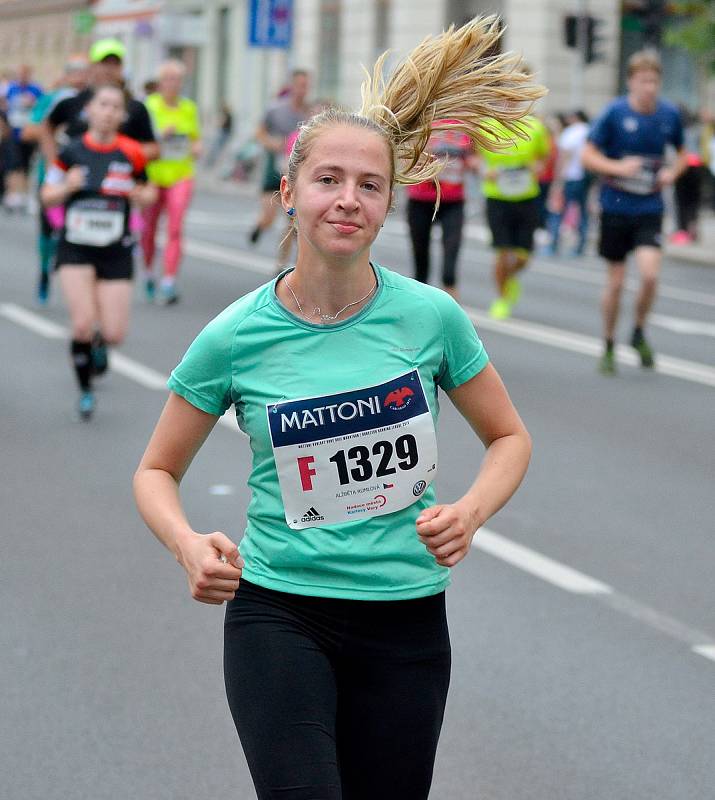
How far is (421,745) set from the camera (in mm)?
3137

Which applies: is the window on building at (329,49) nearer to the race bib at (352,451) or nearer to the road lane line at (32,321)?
the road lane line at (32,321)

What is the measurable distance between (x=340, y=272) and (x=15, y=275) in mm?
14773

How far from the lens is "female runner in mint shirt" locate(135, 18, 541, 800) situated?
3117 millimetres

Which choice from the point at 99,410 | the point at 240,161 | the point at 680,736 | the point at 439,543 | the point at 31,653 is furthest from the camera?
the point at 240,161

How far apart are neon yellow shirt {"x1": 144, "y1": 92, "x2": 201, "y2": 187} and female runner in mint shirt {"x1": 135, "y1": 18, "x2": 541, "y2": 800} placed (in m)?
12.2

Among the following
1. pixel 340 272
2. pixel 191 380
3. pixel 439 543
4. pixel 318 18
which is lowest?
pixel 439 543

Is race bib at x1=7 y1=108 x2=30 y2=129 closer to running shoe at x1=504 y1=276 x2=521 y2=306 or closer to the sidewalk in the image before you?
the sidewalk

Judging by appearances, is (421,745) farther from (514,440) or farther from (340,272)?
(340,272)

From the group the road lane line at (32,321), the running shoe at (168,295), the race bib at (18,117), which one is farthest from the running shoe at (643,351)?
the race bib at (18,117)

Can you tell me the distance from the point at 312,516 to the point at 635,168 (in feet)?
28.5

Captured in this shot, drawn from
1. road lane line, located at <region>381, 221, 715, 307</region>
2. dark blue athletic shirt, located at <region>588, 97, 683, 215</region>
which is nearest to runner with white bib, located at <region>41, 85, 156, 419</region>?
dark blue athletic shirt, located at <region>588, 97, 683, 215</region>

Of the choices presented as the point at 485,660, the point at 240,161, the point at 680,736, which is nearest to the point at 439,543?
the point at 680,736

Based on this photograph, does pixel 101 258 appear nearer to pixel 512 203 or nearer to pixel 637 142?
pixel 637 142

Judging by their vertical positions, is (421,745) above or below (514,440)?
below
